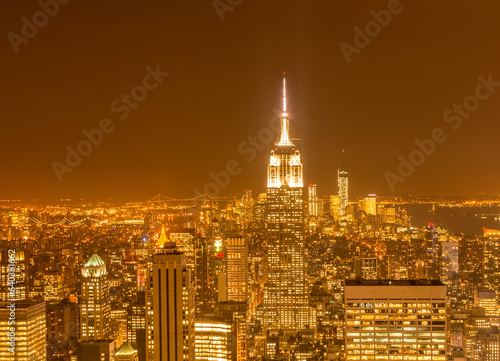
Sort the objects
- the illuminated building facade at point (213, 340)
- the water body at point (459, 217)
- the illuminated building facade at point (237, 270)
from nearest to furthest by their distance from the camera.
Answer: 1. the illuminated building facade at point (213, 340)
2. the water body at point (459, 217)
3. the illuminated building facade at point (237, 270)

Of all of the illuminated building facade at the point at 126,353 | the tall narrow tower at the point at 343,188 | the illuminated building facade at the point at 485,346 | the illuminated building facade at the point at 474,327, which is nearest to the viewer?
the illuminated building facade at the point at 126,353

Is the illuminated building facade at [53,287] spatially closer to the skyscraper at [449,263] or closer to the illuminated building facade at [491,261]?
the skyscraper at [449,263]

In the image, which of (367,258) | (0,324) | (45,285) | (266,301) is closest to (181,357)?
(0,324)

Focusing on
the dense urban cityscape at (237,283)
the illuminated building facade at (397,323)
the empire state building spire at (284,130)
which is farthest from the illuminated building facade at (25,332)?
the empire state building spire at (284,130)

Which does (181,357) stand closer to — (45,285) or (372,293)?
(372,293)

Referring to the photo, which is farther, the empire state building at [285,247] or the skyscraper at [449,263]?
the empire state building at [285,247]

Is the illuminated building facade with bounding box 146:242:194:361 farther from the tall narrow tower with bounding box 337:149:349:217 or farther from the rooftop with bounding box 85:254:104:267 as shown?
the rooftop with bounding box 85:254:104:267

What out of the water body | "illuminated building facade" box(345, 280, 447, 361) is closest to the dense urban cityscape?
"illuminated building facade" box(345, 280, 447, 361)
